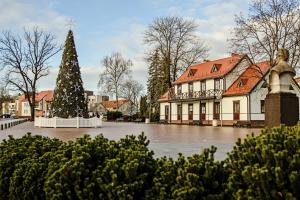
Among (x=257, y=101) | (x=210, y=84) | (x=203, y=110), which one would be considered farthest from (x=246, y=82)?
(x=203, y=110)

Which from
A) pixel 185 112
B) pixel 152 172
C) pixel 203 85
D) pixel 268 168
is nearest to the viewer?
pixel 268 168

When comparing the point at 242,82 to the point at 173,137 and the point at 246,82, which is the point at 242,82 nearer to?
the point at 246,82

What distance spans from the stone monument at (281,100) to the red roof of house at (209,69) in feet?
127

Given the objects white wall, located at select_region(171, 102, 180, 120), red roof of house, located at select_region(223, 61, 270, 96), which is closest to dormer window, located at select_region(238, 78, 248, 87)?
red roof of house, located at select_region(223, 61, 270, 96)

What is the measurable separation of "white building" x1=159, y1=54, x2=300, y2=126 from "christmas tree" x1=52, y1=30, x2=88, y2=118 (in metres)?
16.0

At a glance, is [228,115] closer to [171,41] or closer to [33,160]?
[171,41]

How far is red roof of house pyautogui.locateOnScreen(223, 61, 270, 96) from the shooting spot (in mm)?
46638

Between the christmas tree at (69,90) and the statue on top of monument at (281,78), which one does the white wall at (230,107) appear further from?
the statue on top of monument at (281,78)

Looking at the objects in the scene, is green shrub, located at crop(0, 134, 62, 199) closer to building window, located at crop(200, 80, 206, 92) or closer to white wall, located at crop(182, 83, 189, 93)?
building window, located at crop(200, 80, 206, 92)

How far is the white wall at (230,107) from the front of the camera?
46625mm

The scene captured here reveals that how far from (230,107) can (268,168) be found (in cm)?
4689

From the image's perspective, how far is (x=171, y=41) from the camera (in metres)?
58.4

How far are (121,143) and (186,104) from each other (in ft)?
174

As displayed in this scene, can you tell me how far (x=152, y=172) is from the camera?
12.8 ft
